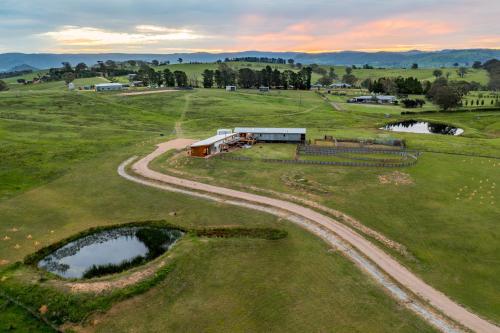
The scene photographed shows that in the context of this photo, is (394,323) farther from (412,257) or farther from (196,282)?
(196,282)

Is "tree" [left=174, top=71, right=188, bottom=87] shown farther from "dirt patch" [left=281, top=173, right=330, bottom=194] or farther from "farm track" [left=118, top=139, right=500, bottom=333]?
"dirt patch" [left=281, top=173, right=330, bottom=194]

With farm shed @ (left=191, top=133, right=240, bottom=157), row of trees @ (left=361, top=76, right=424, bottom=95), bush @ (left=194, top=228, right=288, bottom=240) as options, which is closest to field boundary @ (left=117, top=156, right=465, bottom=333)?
bush @ (left=194, top=228, right=288, bottom=240)

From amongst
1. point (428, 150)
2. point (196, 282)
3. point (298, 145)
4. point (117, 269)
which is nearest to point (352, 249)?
point (196, 282)

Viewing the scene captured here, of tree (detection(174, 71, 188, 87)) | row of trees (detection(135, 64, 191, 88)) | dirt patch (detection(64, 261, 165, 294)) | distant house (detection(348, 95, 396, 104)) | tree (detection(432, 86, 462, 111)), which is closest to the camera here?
dirt patch (detection(64, 261, 165, 294))

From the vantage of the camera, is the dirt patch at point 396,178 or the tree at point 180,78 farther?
the tree at point 180,78

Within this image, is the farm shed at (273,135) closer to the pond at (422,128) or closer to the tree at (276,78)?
the pond at (422,128)

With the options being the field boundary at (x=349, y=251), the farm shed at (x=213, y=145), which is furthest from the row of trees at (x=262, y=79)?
the field boundary at (x=349, y=251)

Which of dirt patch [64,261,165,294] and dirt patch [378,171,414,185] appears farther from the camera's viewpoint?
dirt patch [378,171,414,185]
